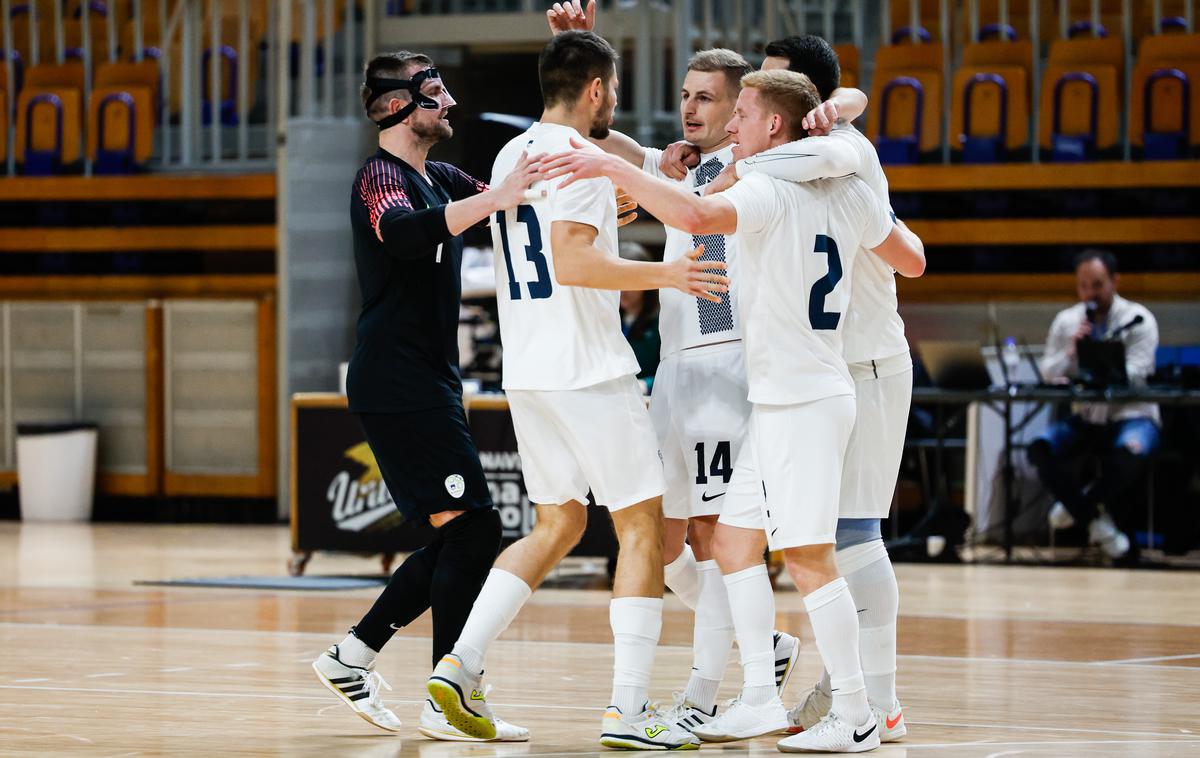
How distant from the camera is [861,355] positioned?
4.48 m

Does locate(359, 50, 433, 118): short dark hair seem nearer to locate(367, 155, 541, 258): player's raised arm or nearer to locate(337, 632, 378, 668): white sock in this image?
locate(367, 155, 541, 258): player's raised arm

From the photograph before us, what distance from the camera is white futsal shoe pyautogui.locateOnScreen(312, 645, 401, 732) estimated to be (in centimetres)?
450

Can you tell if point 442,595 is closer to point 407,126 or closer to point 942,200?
point 407,126

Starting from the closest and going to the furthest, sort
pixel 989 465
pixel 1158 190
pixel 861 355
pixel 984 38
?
pixel 861 355 < pixel 989 465 < pixel 1158 190 < pixel 984 38

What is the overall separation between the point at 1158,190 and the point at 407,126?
7998 mm

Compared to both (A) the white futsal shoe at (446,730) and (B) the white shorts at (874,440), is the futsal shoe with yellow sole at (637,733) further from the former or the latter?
(B) the white shorts at (874,440)

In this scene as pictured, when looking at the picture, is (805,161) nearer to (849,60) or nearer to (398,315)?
(398,315)

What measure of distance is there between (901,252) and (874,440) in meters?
0.49

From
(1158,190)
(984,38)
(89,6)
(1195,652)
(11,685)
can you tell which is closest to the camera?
(11,685)

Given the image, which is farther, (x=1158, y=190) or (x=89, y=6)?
(x=89, y=6)

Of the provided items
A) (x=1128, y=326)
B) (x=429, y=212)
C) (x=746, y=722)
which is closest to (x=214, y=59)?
(x=1128, y=326)

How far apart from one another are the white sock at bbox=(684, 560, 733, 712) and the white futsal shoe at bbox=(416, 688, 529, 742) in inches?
18.1

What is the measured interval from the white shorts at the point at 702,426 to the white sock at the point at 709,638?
0.20 meters

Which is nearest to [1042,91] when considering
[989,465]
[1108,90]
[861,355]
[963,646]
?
[1108,90]
